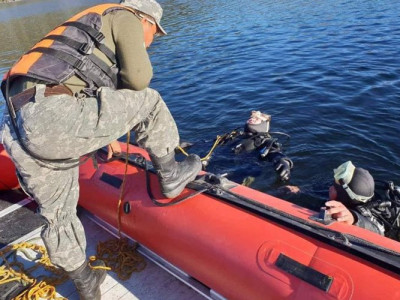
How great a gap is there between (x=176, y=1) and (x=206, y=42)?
1539 cm

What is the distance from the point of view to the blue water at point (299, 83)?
5.29 meters

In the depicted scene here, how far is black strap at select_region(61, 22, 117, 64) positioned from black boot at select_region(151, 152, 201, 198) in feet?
2.75

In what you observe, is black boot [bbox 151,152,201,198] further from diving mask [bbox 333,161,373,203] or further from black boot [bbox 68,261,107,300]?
diving mask [bbox 333,161,373,203]

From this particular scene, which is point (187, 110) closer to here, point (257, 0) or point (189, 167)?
point (189, 167)

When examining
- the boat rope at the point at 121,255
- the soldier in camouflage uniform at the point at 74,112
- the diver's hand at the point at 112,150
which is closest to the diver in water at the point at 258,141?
the diver's hand at the point at 112,150

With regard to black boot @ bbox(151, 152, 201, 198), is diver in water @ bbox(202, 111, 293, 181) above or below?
below

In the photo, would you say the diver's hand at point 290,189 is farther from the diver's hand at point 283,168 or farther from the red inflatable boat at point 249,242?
the red inflatable boat at point 249,242

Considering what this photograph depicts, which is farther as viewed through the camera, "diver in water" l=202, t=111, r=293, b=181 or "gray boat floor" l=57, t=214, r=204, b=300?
"diver in water" l=202, t=111, r=293, b=181

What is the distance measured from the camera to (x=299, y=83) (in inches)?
325

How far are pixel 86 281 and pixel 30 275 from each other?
845 mm

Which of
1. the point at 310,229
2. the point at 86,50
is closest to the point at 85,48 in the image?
the point at 86,50

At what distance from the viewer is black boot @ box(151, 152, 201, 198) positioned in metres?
2.81

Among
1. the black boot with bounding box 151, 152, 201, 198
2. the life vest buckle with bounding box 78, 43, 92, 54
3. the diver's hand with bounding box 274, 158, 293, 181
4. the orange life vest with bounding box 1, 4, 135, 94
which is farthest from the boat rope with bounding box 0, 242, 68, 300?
the diver's hand with bounding box 274, 158, 293, 181

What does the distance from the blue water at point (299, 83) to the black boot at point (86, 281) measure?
263cm
